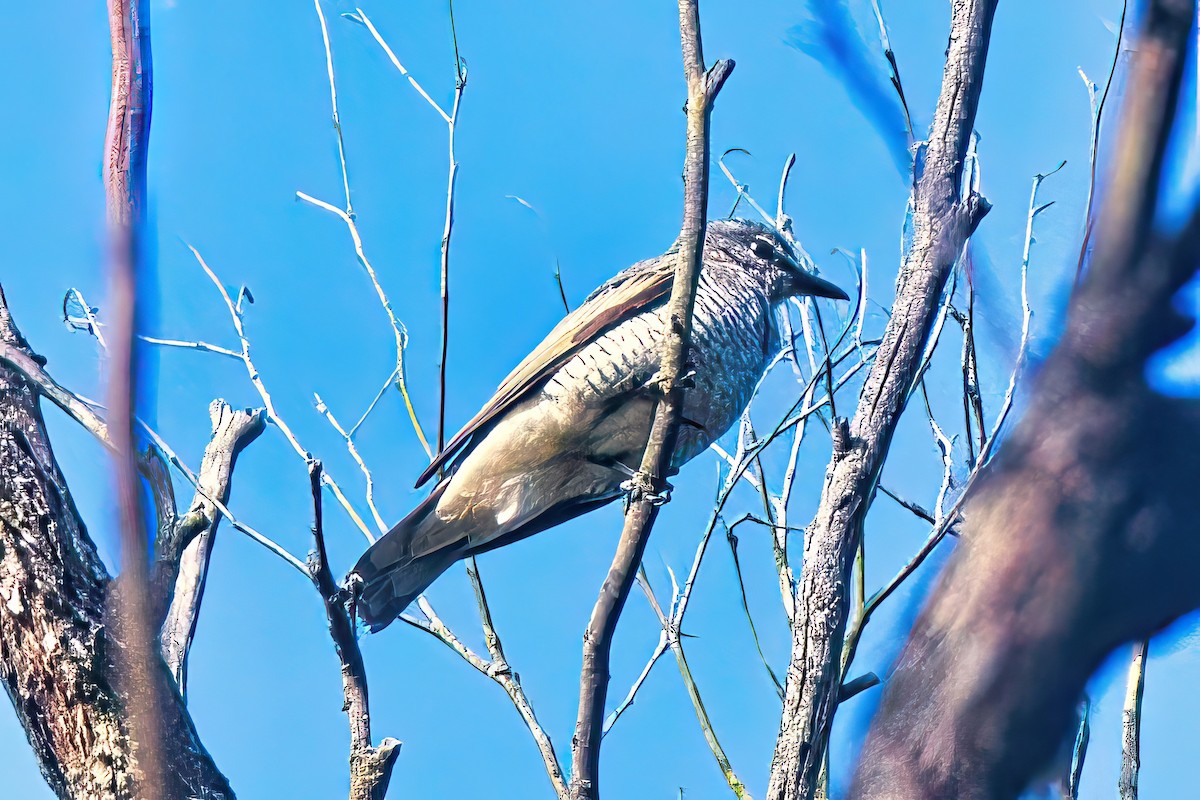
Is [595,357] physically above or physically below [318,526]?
above

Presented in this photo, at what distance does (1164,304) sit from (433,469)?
2162mm

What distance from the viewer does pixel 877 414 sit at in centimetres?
221

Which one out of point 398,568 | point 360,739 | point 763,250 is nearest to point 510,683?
point 360,739

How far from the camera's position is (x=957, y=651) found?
65.7 inches

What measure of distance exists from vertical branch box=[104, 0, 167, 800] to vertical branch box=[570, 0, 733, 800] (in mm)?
846

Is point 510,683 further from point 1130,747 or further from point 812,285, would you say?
point 812,285

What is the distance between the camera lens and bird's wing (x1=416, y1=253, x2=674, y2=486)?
3527mm

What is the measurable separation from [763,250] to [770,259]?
6 centimetres

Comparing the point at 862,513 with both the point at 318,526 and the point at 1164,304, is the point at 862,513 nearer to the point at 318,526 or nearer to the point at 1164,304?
the point at 1164,304

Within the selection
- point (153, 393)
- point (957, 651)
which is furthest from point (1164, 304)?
point (153, 393)

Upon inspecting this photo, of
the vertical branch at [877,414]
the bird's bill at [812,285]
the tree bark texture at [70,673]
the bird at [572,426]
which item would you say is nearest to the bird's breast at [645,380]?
the bird at [572,426]

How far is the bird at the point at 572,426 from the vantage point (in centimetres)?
338

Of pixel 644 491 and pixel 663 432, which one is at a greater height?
pixel 663 432

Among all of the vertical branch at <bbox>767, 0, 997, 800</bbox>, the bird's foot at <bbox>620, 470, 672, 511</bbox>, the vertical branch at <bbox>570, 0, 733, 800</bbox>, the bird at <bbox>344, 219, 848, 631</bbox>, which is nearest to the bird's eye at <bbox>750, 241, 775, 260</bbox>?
the bird at <bbox>344, 219, 848, 631</bbox>
